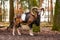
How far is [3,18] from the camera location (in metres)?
16.8

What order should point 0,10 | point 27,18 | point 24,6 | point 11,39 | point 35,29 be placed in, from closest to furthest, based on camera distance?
1. point 11,39
2. point 27,18
3. point 35,29
4. point 24,6
5. point 0,10

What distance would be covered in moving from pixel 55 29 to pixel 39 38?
104 inches

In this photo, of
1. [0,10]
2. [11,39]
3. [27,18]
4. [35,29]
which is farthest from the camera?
[0,10]

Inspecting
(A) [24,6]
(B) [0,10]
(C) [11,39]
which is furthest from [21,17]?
(B) [0,10]

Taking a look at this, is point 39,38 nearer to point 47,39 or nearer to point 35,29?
point 47,39

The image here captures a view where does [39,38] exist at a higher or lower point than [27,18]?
lower

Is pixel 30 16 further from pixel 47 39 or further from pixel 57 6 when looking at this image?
pixel 57 6

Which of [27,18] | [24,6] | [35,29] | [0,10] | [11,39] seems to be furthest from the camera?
[0,10]

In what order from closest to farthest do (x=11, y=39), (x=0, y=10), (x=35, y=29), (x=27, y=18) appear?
(x=11, y=39) < (x=27, y=18) < (x=35, y=29) < (x=0, y=10)

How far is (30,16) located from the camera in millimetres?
8945

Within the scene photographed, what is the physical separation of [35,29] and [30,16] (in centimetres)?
150

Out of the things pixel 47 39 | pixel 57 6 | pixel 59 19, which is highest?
pixel 57 6

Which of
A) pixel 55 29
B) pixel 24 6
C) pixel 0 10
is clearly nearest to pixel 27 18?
pixel 55 29

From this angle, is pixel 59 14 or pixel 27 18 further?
pixel 59 14
